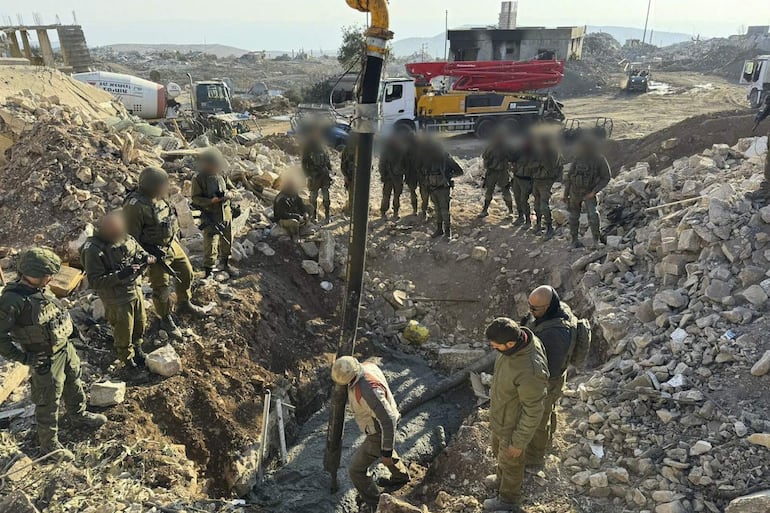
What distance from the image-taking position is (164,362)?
4.52 metres

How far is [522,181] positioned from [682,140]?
197 inches

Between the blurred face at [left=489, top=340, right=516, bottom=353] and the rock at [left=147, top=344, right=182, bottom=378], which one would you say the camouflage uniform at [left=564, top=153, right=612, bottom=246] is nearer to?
the blurred face at [left=489, top=340, right=516, bottom=353]

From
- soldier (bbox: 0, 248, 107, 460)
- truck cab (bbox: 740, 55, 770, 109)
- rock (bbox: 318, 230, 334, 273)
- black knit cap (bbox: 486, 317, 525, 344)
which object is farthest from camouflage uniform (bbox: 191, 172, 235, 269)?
truck cab (bbox: 740, 55, 770, 109)

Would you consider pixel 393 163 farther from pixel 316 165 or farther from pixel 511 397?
pixel 511 397

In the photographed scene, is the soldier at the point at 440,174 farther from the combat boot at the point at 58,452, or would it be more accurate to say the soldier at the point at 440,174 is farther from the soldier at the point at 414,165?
the combat boot at the point at 58,452

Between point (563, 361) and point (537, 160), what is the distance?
14.8 ft

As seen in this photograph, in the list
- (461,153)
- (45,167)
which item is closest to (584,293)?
(45,167)

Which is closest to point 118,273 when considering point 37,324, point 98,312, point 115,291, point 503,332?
point 115,291

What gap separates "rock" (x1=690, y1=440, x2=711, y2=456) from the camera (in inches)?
A: 145

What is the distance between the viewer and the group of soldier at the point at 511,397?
3.24 m

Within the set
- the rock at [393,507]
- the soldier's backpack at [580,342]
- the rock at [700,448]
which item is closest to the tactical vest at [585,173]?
the soldier's backpack at [580,342]

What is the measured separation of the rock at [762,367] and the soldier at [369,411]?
2.86 meters

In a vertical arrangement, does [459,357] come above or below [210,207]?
below

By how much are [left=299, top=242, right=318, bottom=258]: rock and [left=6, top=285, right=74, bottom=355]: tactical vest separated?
12.8 ft
